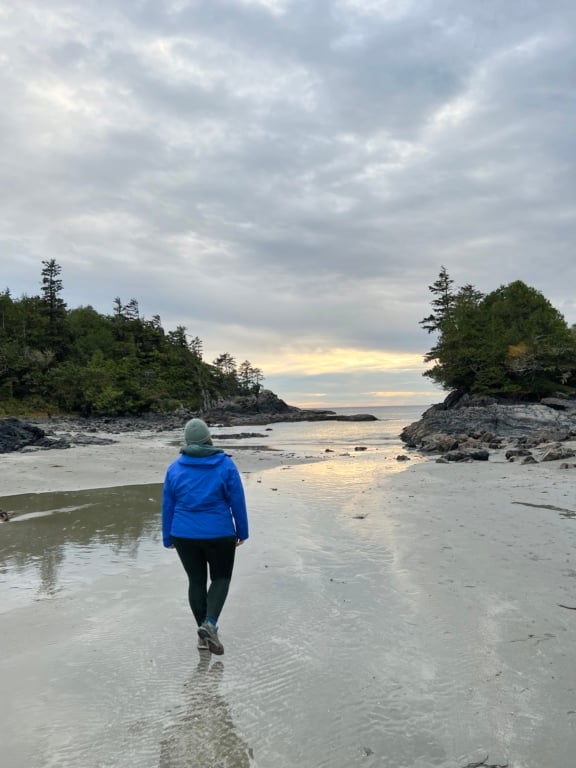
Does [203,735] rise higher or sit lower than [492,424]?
lower

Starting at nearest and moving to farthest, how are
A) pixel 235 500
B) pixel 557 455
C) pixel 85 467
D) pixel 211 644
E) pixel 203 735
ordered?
pixel 203 735 → pixel 211 644 → pixel 235 500 → pixel 557 455 → pixel 85 467

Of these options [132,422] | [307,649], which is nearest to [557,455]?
[307,649]

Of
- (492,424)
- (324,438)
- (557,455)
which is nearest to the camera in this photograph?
(557,455)

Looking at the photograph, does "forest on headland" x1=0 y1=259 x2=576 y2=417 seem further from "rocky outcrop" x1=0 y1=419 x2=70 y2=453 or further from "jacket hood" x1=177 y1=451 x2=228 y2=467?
"jacket hood" x1=177 y1=451 x2=228 y2=467

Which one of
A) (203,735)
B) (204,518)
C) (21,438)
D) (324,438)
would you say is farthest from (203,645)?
(324,438)

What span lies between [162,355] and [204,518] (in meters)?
92.7

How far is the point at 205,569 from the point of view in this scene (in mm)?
4504

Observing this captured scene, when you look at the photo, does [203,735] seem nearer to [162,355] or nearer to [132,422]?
[132,422]

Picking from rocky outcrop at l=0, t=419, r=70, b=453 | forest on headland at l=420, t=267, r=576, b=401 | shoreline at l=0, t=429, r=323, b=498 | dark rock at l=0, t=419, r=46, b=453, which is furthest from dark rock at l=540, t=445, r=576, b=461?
forest on headland at l=420, t=267, r=576, b=401

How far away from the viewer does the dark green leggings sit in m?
4.37

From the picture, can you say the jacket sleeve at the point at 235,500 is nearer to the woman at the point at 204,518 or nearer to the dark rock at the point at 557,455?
the woman at the point at 204,518

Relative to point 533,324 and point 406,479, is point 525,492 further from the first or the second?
point 533,324

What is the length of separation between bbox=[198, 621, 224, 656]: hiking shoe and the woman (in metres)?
0.06

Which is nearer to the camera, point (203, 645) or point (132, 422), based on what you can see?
point (203, 645)
